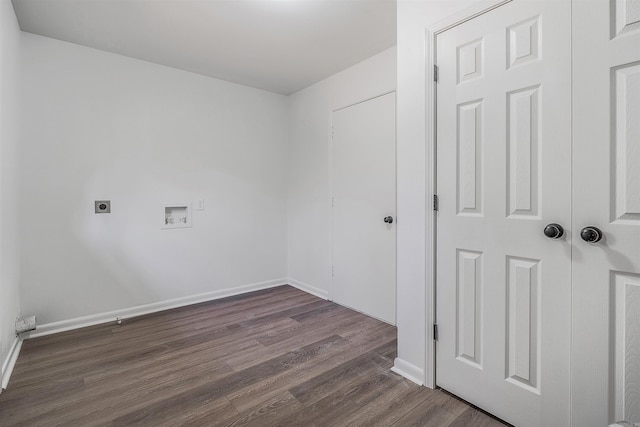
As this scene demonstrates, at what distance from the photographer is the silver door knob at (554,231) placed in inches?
52.6

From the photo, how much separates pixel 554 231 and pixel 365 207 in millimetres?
1829

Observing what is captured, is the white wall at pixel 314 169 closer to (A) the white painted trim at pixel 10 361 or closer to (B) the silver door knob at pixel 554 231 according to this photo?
(B) the silver door knob at pixel 554 231

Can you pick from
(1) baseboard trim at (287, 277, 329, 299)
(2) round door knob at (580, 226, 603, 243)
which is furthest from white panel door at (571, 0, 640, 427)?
(1) baseboard trim at (287, 277, 329, 299)

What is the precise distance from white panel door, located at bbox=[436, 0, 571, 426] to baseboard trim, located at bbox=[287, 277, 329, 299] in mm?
1850

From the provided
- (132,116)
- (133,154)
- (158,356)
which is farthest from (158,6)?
(158,356)

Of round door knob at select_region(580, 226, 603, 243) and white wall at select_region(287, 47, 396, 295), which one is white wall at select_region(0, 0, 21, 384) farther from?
round door knob at select_region(580, 226, 603, 243)

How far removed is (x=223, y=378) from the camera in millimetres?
1976

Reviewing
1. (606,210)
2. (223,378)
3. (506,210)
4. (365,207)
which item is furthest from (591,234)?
(223,378)

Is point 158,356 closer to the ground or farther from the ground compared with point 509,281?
closer to the ground

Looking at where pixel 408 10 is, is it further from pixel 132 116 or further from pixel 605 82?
pixel 132 116

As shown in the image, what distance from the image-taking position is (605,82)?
1.22 m

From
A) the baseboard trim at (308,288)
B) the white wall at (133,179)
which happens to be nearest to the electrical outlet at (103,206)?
the white wall at (133,179)

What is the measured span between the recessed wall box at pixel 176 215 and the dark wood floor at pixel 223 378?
946mm

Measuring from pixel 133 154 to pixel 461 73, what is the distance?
2888 mm
